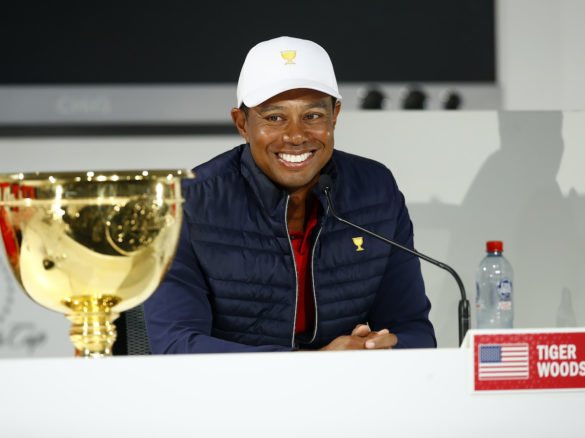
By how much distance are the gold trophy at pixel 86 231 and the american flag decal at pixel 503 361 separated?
334 mm

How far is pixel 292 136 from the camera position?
1.54 m

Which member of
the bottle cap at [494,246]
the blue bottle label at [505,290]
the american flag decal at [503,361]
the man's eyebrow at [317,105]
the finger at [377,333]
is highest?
the man's eyebrow at [317,105]

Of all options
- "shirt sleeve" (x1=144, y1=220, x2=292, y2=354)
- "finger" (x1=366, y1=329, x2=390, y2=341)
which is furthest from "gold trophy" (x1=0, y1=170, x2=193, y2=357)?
"finger" (x1=366, y1=329, x2=390, y2=341)

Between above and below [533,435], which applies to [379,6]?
above

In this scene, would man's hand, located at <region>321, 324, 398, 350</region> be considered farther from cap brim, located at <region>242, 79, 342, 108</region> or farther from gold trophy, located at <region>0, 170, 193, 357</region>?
gold trophy, located at <region>0, 170, 193, 357</region>

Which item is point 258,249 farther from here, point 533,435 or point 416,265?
point 533,435

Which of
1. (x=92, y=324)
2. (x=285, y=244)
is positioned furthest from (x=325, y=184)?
(x=92, y=324)

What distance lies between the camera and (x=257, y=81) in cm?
149

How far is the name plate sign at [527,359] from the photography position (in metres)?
0.77

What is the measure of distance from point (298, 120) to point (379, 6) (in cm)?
152

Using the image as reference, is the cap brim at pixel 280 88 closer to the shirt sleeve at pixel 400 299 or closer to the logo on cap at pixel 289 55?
the logo on cap at pixel 289 55

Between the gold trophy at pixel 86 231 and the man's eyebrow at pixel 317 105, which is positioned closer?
the gold trophy at pixel 86 231

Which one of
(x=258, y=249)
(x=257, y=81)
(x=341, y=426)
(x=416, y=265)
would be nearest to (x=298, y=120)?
(x=257, y=81)

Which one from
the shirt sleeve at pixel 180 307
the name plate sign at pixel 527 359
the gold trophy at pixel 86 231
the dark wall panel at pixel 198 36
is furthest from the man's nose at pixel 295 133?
the dark wall panel at pixel 198 36
